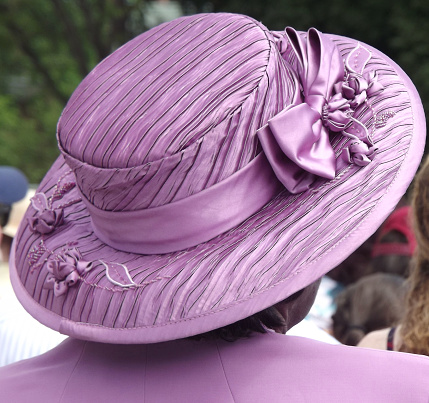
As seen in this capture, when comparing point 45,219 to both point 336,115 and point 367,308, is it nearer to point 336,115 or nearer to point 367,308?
point 336,115

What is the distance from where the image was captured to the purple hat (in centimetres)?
110

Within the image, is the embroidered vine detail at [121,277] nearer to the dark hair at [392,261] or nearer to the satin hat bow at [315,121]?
the satin hat bow at [315,121]

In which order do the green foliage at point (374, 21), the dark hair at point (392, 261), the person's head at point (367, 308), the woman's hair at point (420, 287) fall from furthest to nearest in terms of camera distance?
the green foliage at point (374, 21)
the dark hair at point (392, 261)
the person's head at point (367, 308)
the woman's hair at point (420, 287)

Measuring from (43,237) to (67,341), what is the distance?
0.76ft

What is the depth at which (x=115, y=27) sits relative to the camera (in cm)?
880

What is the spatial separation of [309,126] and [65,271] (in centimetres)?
52

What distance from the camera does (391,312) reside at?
2592 mm

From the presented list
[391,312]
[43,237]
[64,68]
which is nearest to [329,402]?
[43,237]

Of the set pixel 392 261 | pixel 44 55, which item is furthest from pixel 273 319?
pixel 44 55

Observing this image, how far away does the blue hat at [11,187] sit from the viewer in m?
3.57

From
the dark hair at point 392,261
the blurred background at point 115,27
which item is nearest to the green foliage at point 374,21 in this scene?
the blurred background at point 115,27

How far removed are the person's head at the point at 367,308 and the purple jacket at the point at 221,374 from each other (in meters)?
1.54

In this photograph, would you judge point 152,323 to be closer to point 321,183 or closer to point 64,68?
point 321,183

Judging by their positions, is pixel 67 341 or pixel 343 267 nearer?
pixel 67 341
